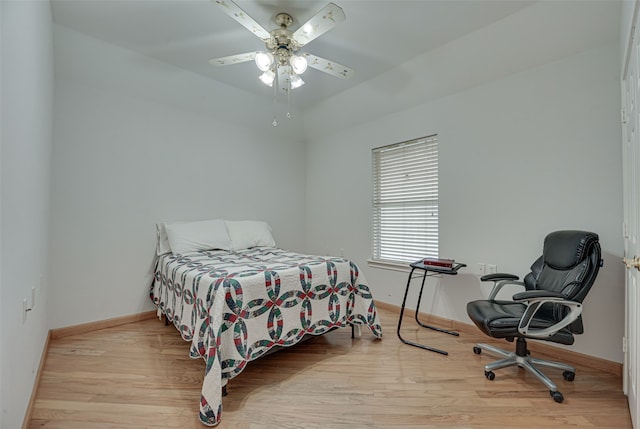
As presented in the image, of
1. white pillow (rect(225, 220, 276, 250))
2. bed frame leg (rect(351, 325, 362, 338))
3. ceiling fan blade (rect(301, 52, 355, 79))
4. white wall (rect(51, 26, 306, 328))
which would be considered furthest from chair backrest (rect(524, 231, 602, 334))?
white wall (rect(51, 26, 306, 328))

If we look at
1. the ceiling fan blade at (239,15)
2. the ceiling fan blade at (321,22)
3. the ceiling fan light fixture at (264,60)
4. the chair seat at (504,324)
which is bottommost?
the chair seat at (504,324)

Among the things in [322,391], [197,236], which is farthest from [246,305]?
[197,236]

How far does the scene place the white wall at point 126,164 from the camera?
2.70 metres

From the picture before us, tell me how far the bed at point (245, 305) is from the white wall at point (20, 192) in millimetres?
827

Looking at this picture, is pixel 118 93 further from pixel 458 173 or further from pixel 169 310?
pixel 458 173

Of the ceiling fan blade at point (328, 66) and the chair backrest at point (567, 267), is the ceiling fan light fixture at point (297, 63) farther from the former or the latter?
the chair backrest at point (567, 267)

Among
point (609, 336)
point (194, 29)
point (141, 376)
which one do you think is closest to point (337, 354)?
point (141, 376)

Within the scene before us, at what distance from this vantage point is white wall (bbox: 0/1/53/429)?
1161 millimetres

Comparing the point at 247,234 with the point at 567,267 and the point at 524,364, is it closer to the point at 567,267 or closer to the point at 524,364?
the point at 524,364

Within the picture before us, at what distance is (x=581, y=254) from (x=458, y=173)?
127cm

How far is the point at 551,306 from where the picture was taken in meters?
2.07

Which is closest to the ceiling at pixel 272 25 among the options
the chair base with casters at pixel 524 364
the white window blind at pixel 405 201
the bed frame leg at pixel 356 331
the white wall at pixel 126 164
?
the white wall at pixel 126 164

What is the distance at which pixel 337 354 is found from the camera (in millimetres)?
2377

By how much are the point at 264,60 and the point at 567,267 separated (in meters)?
2.62
